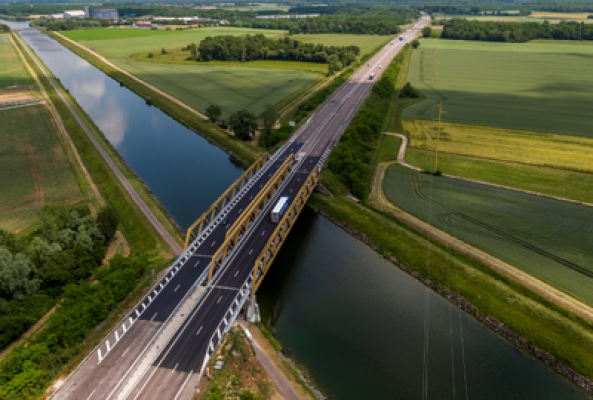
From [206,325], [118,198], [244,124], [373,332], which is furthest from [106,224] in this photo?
[244,124]

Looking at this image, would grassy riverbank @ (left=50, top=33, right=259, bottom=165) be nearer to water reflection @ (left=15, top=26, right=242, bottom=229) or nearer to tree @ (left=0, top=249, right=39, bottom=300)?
water reflection @ (left=15, top=26, right=242, bottom=229)

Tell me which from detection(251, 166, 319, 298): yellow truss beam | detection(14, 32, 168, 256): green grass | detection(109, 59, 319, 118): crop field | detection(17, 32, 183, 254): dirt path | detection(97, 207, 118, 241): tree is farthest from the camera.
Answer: detection(109, 59, 319, 118): crop field

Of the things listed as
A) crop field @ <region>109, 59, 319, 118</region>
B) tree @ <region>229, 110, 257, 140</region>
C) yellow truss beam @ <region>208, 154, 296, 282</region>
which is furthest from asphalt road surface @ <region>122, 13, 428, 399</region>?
crop field @ <region>109, 59, 319, 118</region>

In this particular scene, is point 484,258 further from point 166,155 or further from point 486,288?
point 166,155

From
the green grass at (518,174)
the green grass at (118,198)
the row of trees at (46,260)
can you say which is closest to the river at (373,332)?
the green grass at (118,198)

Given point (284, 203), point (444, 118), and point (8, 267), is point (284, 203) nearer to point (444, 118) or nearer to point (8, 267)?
point (8, 267)

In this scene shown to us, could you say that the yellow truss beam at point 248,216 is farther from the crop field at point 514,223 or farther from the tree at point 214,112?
the tree at point 214,112

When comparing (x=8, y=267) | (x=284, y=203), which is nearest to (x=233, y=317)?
(x=284, y=203)
